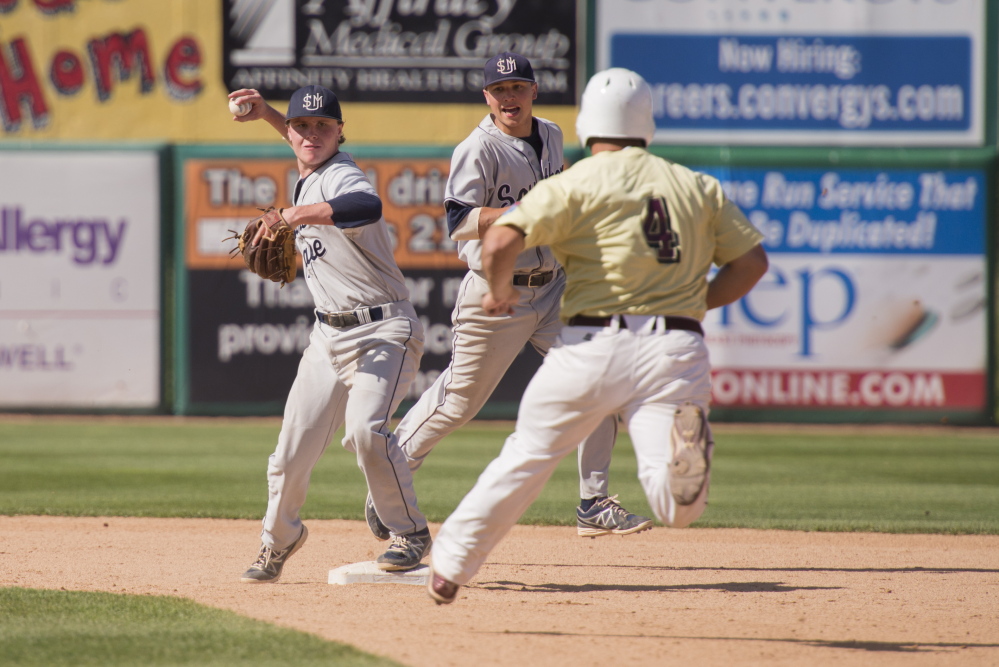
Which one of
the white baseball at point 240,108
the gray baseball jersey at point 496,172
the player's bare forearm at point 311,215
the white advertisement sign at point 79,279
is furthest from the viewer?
the white advertisement sign at point 79,279

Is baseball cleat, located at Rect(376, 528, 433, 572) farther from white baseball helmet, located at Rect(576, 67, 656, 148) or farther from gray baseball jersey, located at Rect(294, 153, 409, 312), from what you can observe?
white baseball helmet, located at Rect(576, 67, 656, 148)

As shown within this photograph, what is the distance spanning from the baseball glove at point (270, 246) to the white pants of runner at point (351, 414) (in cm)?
28

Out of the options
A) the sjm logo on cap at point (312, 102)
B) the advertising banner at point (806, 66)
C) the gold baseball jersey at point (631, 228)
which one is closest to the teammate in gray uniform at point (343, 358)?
the sjm logo on cap at point (312, 102)

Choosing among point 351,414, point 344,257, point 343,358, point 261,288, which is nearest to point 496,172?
point 344,257

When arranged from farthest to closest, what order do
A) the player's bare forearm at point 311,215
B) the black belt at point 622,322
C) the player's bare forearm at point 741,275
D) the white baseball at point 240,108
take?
the white baseball at point 240,108, the player's bare forearm at point 311,215, the player's bare forearm at point 741,275, the black belt at point 622,322

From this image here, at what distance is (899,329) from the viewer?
1263 cm

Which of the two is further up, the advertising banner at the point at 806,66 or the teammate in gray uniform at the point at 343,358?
the advertising banner at the point at 806,66

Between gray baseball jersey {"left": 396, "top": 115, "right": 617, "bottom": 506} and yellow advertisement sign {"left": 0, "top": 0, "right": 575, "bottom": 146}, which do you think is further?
yellow advertisement sign {"left": 0, "top": 0, "right": 575, "bottom": 146}

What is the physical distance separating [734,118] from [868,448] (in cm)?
397

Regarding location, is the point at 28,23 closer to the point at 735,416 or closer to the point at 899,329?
the point at 735,416

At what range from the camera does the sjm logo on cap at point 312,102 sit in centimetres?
463

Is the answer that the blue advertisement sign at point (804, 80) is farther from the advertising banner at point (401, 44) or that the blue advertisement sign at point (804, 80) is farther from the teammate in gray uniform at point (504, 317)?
the teammate in gray uniform at point (504, 317)

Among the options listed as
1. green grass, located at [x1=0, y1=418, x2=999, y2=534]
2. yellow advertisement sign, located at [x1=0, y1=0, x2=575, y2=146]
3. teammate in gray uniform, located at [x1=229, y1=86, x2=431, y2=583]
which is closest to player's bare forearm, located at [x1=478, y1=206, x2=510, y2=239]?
teammate in gray uniform, located at [x1=229, y1=86, x2=431, y2=583]

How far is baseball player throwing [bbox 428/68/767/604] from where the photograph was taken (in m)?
3.64
